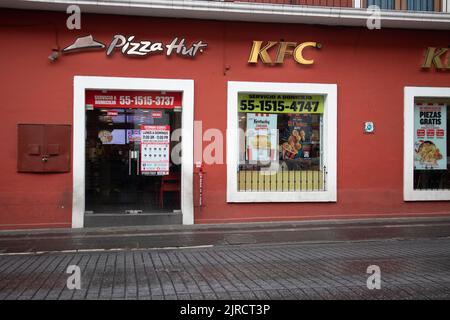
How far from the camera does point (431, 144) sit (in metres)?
14.1

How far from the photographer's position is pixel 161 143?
12.9 m

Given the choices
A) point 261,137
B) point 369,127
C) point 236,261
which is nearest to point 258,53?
point 261,137

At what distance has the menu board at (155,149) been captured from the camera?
12852 millimetres

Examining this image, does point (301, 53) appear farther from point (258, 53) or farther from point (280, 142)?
point (280, 142)

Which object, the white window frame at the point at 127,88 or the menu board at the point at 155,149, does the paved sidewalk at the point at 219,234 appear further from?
the menu board at the point at 155,149

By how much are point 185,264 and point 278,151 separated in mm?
5890

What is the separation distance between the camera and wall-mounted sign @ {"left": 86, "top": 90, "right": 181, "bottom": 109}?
1258 centimetres

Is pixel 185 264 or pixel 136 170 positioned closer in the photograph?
pixel 185 264

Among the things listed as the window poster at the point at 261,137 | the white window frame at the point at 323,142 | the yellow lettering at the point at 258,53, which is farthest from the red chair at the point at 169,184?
the yellow lettering at the point at 258,53

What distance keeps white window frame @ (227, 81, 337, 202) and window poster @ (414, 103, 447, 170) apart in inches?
94.0

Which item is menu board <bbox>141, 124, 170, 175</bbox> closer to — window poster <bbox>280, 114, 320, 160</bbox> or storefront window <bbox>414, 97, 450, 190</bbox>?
window poster <bbox>280, 114, 320, 160</bbox>
